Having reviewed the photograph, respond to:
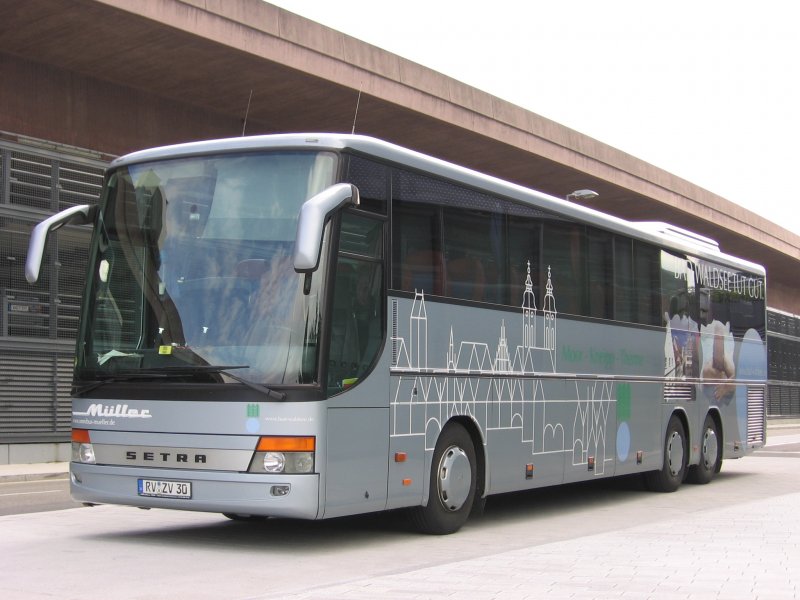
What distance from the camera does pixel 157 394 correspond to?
387 inches

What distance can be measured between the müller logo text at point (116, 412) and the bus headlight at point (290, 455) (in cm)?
118

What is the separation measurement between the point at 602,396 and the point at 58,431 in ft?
45.6

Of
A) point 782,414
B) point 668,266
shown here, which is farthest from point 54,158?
point 782,414

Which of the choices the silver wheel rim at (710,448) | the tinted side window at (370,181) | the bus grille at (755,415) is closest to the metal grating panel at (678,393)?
the silver wheel rim at (710,448)

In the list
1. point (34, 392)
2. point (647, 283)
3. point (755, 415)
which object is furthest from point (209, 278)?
point (34, 392)

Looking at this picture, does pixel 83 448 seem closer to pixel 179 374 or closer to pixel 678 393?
pixel 179 374

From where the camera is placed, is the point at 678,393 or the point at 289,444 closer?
the point at 289,444

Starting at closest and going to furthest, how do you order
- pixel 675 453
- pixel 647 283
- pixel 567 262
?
1. pixel 567 262
2. pixel 647 283
3. pixel 675 453

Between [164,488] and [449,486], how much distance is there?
111 inches

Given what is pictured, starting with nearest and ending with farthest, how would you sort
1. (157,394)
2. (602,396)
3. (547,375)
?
(157,394) → (547,375) → (602,396)

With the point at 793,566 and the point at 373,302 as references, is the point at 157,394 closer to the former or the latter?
the point at 373,302

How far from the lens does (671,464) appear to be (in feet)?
56.0

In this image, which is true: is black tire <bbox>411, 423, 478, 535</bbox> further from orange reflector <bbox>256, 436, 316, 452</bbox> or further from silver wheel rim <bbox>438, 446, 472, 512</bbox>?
orange reflector <bbox>256, 436, 316, 452</bbox>

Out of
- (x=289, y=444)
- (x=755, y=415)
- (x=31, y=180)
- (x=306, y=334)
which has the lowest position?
(x=289, y=444)
